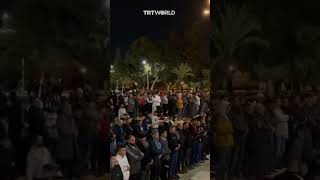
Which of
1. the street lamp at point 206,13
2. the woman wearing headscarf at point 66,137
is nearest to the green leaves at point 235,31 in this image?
the street lamp at point 206,13

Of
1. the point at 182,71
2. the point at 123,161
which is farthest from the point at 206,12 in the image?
the point at 123,161

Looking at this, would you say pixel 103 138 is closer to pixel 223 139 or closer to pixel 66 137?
pixel 66 137

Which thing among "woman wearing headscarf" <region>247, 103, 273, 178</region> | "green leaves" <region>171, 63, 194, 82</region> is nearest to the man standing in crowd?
"green leaves" <region>171, 63, 194, 82</region>

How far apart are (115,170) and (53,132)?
3.51ft

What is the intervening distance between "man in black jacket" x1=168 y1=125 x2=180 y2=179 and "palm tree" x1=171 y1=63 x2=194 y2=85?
749 millimetres

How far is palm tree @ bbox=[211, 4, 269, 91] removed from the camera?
258 inches

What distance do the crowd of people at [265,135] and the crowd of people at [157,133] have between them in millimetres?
284

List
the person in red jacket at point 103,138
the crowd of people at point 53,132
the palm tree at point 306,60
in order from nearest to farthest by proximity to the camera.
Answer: the crowd of people at point 53,132 → the person in red jacket at point 103,138 → the palm tree at point 306,60

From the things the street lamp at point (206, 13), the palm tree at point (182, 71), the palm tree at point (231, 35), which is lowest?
the palm tree at point (182, 71)

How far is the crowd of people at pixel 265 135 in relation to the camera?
6.58 meters

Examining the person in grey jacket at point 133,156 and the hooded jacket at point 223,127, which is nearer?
the person in grey jacket at point 133,156

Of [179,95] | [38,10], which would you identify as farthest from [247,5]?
[38,10]

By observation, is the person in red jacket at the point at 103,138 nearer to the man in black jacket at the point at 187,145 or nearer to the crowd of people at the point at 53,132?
the crowd of people at the point at 53,132

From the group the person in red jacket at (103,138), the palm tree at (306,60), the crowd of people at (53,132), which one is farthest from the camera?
the palm tree at (306,60)
